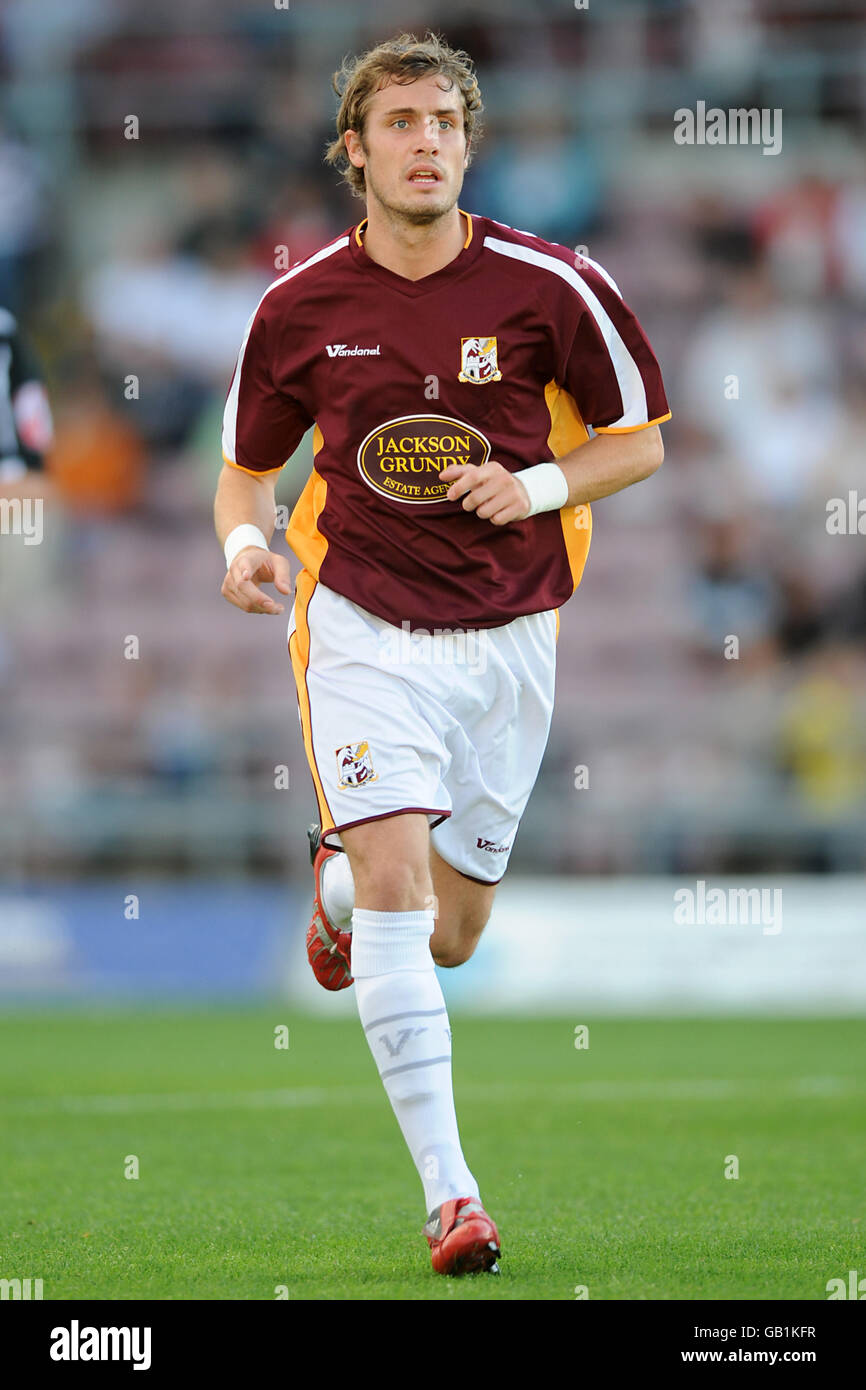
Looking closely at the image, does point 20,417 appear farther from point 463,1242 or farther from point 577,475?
point 463,1242

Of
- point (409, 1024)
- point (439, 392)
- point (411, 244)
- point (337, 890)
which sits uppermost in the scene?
point (411, 244)

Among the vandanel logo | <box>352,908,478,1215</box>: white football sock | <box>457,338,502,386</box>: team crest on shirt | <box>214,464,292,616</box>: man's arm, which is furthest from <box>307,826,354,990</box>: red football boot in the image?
<box>457,338,502,386</box>: team crest on shirt

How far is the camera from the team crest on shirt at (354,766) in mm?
4719

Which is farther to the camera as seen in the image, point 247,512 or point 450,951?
point 450,951

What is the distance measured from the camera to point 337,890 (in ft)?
17.0

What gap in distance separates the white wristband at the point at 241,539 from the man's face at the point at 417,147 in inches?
35.0

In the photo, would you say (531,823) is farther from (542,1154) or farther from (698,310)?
(542,1154)

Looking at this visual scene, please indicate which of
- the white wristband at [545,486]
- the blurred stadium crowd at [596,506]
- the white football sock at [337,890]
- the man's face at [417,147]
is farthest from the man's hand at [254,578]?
the blurred stadium crowd at [596,506]

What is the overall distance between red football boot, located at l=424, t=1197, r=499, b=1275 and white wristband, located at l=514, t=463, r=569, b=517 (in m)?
1.66

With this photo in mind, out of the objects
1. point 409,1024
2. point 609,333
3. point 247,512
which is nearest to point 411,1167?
point 409,1024

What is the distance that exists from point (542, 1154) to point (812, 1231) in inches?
69.9

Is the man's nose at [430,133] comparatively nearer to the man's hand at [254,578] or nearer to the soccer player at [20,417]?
the man's hand at [254,578]

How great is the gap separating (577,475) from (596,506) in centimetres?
1171

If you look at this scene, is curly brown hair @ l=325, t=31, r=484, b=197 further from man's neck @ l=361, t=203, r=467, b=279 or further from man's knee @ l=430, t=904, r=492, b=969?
man's knee @ l=430, t=904, r=492, b=969
